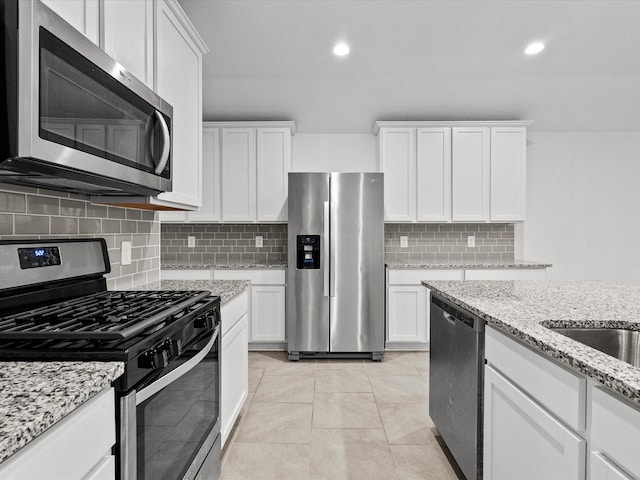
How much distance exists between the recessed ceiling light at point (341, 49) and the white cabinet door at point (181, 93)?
1245 millimetres

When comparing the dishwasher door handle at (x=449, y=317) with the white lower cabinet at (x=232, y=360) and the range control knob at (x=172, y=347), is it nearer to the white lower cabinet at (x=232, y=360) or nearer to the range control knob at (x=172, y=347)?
the white lower cabinet at (x=232, y=360)

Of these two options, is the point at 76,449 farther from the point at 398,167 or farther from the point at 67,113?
the point at 398,167

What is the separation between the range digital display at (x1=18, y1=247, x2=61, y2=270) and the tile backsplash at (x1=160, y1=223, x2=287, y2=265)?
289 cm

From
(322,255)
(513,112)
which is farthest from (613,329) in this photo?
(513,112)

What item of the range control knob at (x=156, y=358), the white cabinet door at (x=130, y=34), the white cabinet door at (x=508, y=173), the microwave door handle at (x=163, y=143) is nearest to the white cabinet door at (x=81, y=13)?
the white cabinet door at (x=130, y=34)

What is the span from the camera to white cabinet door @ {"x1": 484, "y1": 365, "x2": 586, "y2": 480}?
39.4 inches

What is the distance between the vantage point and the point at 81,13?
1270 mm

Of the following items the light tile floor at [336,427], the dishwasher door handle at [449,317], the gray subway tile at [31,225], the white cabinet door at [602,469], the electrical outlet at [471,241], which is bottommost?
the light tile floor at [336,427]

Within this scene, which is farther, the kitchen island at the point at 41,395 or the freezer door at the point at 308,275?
the freezer door at the point at 308,275

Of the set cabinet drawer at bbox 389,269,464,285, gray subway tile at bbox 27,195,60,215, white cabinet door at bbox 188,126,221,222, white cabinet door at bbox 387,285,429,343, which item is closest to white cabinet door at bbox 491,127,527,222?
cabinet drawer at bbox 389,269,464,285

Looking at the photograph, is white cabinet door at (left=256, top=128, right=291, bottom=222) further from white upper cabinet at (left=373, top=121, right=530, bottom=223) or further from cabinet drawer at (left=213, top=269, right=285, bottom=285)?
white upper cabinet at (left=373, top=121, right=530, bottom=223)

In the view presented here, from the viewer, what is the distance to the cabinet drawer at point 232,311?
1909 mm

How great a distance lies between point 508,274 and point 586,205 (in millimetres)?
1538

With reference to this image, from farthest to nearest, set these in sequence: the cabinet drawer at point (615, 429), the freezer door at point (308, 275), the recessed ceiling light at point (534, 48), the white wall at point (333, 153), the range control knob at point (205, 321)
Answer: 1. the white wall at point (333, 153)
2. the freezer door at point (308, 275)
3. the recessed ceiling light at point (534, 48)
4. the range control knob at point (205, 321)
5. the cabinet drawer at point (615, 429)
